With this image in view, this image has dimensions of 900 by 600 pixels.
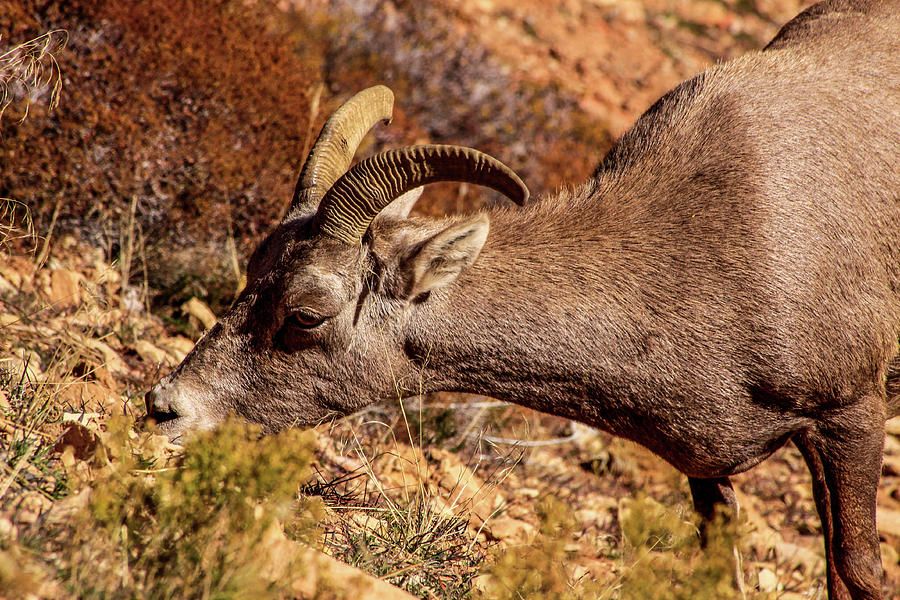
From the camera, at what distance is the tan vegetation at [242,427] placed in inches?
124

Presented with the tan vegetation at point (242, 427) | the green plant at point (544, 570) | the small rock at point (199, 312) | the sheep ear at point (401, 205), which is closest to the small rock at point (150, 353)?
the tan vegetation at point (242, 427)

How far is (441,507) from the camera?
490 cm

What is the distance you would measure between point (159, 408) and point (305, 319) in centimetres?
87

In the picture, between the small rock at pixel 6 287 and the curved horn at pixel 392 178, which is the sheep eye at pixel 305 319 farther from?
the small rock at pixel 6 287

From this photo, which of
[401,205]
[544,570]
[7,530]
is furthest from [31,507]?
[401,205]

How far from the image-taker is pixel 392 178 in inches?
168

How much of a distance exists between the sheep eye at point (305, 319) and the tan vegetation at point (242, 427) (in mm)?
655

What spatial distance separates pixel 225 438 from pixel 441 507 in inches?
75.8

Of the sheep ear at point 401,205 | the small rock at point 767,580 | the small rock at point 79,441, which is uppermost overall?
the sheep ear at point 401,205

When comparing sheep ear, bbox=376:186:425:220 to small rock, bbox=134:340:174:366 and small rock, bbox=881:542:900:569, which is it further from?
small rock, bbox=881:542:900:569

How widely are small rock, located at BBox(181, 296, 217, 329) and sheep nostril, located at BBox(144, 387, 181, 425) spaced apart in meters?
1.93

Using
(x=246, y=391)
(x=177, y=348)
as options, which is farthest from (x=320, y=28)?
(x=246, y=391)

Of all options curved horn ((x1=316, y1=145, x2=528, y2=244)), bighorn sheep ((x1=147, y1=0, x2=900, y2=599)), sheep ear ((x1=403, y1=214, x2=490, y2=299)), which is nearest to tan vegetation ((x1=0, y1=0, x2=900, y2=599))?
bighorn sheep ((x1=147, y1=0, x2=900, y2=599))

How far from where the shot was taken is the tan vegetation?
3.16m
